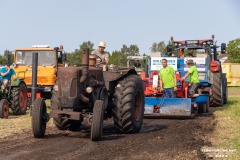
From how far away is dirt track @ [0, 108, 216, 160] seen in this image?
23.1ft

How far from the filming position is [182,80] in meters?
14.3

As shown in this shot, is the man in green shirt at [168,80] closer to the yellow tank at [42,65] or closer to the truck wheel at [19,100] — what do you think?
the truck wheel at [19,100]

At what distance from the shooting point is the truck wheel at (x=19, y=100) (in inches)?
575

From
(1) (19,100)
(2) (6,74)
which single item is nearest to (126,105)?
(1) (19,100)

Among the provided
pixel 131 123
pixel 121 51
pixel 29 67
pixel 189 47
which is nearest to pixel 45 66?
pixel 29 67

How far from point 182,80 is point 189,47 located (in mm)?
3690

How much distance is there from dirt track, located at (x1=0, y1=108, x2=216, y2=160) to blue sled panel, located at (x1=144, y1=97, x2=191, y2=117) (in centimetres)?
209

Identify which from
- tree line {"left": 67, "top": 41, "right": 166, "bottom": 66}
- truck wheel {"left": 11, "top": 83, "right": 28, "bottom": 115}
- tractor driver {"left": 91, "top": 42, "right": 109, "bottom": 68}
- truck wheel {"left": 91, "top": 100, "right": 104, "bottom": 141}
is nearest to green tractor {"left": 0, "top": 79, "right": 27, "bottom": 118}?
truck wheel {"left": 11, "top": 83, "right": 28, "bottom": 115}

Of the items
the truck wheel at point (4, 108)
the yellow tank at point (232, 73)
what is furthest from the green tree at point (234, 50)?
the truck wheel at point (4, 108)

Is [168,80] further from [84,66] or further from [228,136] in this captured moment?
[84,66]

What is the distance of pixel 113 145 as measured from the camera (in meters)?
8.00

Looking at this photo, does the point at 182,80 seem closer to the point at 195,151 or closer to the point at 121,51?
the point at 195,151

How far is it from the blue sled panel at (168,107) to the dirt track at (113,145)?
2.09 meters

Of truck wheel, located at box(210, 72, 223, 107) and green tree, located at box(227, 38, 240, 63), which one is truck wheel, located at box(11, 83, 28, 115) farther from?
green tree, located at box(227, 38, 240, 63)
